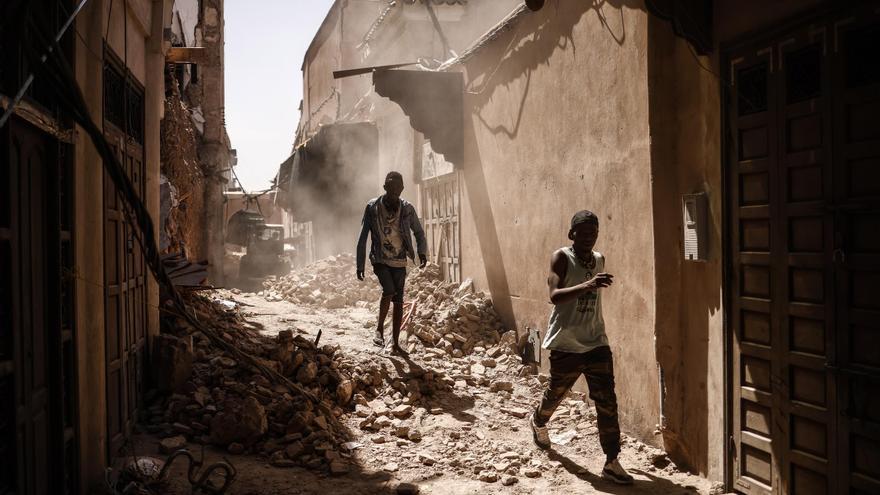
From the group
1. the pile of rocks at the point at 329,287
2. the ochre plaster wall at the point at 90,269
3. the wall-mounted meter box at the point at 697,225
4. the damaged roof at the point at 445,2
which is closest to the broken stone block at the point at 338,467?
the ochre plaster wall at the point at 90,269

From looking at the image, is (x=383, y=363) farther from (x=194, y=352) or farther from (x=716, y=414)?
(x=716, y=414)

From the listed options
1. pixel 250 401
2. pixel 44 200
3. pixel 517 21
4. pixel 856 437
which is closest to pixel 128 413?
pixel 250 401

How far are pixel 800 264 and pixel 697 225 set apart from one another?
87 cm

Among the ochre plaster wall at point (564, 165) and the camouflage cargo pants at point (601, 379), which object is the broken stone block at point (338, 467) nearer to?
the camouflage cargo pants at point (601, 379)

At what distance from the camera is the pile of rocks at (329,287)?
1238 cm

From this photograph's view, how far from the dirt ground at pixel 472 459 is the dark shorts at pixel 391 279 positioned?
30.5 inches

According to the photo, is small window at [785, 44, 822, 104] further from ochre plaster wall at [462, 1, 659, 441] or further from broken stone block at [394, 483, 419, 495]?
broken stone block at [394, 483, 419, 495]

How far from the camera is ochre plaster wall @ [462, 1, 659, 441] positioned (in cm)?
529

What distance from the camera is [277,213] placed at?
52.6 meters

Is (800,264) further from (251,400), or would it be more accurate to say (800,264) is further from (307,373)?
(307,373)

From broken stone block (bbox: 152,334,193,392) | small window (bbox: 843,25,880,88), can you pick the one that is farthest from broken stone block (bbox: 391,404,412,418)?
small window (bbox: 843,25,880,88)

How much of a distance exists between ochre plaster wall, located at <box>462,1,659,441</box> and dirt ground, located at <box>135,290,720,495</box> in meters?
0.49

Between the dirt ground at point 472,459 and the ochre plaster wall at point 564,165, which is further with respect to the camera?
the ochre plaster wall at point 564,165

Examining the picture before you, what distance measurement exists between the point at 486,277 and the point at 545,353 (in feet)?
6.39
